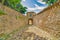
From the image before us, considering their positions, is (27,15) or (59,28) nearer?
(59,28)

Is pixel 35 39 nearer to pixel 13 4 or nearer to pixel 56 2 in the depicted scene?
pixel 56 2

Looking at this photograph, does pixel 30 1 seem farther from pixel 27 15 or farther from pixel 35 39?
pixel 35 39

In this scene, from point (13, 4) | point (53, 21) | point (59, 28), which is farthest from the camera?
point (13, 4)

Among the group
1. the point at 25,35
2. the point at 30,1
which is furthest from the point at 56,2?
the point at 25,35

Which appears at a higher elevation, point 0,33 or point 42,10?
point 42,10

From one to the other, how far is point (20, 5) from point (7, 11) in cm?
45

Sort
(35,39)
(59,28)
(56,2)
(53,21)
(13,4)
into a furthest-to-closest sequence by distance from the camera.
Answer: (13,4) → (56,2) → (53,21) → (59,28) → (35,39)

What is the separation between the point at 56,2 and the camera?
602 cm

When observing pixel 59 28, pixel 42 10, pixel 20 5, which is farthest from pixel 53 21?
pixel 20 5

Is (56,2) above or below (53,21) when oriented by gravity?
above

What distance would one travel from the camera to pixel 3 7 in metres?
6.27

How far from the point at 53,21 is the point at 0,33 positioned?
1.19m

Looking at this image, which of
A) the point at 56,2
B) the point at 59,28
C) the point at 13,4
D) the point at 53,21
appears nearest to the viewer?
the point at 59,28

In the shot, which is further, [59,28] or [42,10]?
[42,10]
